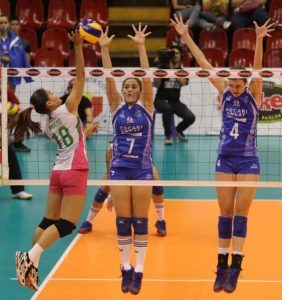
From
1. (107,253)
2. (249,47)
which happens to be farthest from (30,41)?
(107,253)

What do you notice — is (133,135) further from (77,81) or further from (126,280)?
(126,280)

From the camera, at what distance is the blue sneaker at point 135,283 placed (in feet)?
21.5

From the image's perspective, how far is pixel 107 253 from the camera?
8141 mm

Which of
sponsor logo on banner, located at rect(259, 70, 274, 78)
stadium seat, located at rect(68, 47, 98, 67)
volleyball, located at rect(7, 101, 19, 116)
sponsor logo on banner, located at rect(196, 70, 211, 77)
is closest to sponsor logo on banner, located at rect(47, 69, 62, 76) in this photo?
sponsor logo on banner, located at rect(196, 70, 211, 77)

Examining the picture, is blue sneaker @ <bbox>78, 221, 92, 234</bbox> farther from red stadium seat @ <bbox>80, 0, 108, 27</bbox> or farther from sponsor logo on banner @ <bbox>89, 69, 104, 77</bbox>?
red stadium seat @ <bbox>80, 0, 108, 27</bbox>

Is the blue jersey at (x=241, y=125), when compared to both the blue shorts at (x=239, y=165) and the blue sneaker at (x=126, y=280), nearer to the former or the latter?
the blue shorts at (x=239, y=165)

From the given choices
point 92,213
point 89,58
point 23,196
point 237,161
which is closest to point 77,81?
point 237,161

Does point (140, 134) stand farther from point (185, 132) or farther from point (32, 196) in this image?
point (185, 132)

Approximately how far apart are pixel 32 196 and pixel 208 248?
3440mm

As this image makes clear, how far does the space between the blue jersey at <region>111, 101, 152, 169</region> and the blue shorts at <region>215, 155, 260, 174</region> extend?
0.71m

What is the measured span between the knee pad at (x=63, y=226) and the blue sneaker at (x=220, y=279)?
4.60 ft

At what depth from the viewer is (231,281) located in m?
6.54

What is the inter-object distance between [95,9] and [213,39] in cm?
297

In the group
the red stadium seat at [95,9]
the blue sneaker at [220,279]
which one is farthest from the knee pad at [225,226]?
the red stadium seat at [95,9]
